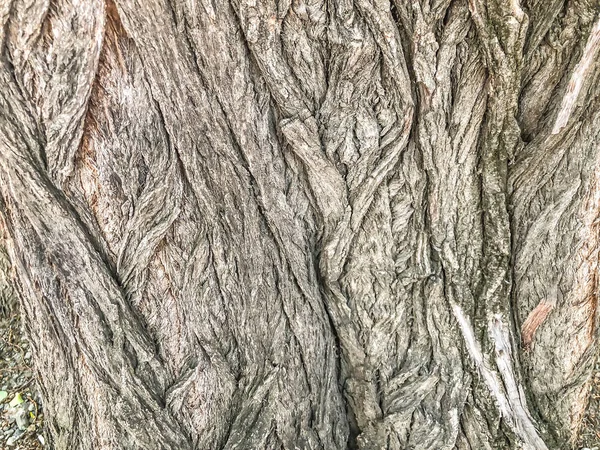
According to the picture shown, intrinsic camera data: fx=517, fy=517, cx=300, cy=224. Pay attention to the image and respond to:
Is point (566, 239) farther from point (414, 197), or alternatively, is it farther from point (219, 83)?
point (219, 83)

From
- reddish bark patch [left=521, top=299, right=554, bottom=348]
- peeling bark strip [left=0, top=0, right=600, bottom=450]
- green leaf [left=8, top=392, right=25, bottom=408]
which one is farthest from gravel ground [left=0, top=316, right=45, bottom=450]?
reddish bark patch [left=521, top=299, right=554, bottom=348]

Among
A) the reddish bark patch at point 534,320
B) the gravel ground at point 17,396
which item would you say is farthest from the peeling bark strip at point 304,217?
the gravel ground at point 17,396

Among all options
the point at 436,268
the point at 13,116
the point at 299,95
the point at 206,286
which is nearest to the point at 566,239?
the point at 436,268

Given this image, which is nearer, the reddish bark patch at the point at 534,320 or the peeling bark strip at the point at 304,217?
the peeling bark strip at the point at 304,217

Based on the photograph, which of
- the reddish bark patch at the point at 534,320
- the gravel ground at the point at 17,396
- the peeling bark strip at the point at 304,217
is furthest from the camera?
the gravel ground at the point at 17,396

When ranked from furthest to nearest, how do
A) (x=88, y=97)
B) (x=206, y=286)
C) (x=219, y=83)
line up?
(x=206, y=286), (x=219, y=83), (x=88, y=97)

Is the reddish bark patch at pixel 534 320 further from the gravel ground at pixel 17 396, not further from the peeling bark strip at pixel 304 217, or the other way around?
the gravel ground at pixel 17 396

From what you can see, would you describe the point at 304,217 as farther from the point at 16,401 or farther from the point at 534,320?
the point at 16,401
